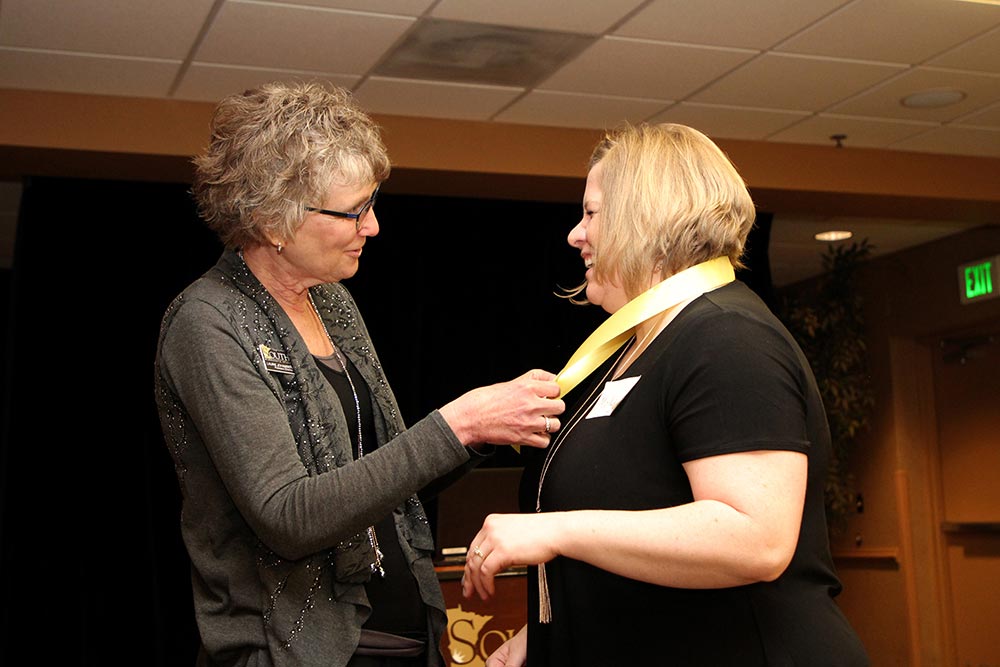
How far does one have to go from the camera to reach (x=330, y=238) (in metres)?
1.93

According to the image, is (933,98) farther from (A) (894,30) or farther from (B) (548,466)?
(B) (548,466)

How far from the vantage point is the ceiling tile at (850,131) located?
561 cm

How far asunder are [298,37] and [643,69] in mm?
1482

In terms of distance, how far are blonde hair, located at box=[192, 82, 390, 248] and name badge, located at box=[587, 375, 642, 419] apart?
24.1 inches

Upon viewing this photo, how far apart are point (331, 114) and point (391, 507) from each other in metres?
0.70

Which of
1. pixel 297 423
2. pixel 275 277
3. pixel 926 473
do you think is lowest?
pixel 926 473

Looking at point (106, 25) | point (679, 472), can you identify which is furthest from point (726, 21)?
point (679, 472)

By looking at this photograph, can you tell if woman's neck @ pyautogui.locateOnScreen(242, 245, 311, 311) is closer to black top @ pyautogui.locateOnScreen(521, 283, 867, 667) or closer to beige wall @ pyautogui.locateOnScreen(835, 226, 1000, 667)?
black top @ pyautogui.locateOnScreen(521, 283, 867, 667)

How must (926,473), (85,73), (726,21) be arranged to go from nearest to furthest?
(726,21), (85,73), (926,473)

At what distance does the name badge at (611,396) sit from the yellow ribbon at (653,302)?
0.09 metres

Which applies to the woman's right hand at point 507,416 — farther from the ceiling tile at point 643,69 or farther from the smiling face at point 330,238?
the ceiling tile at point 643,69

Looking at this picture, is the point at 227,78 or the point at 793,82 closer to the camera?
the point at 227,78

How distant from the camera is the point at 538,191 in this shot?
19.4 feet

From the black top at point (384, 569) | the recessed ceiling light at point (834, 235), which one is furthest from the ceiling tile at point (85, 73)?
the recessed ceiling light at point (834, 235)
